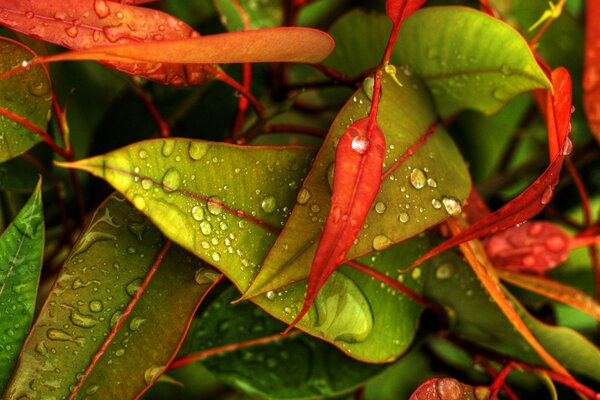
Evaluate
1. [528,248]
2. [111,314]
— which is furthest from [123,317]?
[528,248]

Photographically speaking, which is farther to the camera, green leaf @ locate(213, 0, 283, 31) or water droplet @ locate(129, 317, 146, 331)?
green leaf @ locate(213, 0, 283, 31)

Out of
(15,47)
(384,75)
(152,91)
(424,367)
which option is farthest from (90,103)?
(424,367)

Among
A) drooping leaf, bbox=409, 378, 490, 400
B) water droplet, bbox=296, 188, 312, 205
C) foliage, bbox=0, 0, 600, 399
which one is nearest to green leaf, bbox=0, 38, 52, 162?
foliage, bbox=0, 0, 600, 399

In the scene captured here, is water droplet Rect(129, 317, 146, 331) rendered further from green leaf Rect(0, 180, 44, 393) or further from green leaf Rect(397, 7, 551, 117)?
green leaf Rect(397, 7, 551, 117)

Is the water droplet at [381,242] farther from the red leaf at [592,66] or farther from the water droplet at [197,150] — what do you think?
the red leaf at [592,66]

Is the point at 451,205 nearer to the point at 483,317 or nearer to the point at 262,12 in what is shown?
the point at 483,317

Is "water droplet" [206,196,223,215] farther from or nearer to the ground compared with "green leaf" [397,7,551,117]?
nearer to the ground

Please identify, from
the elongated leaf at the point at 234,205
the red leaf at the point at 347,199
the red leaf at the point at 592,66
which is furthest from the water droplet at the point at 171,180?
the red leaf at the point at 592,66
